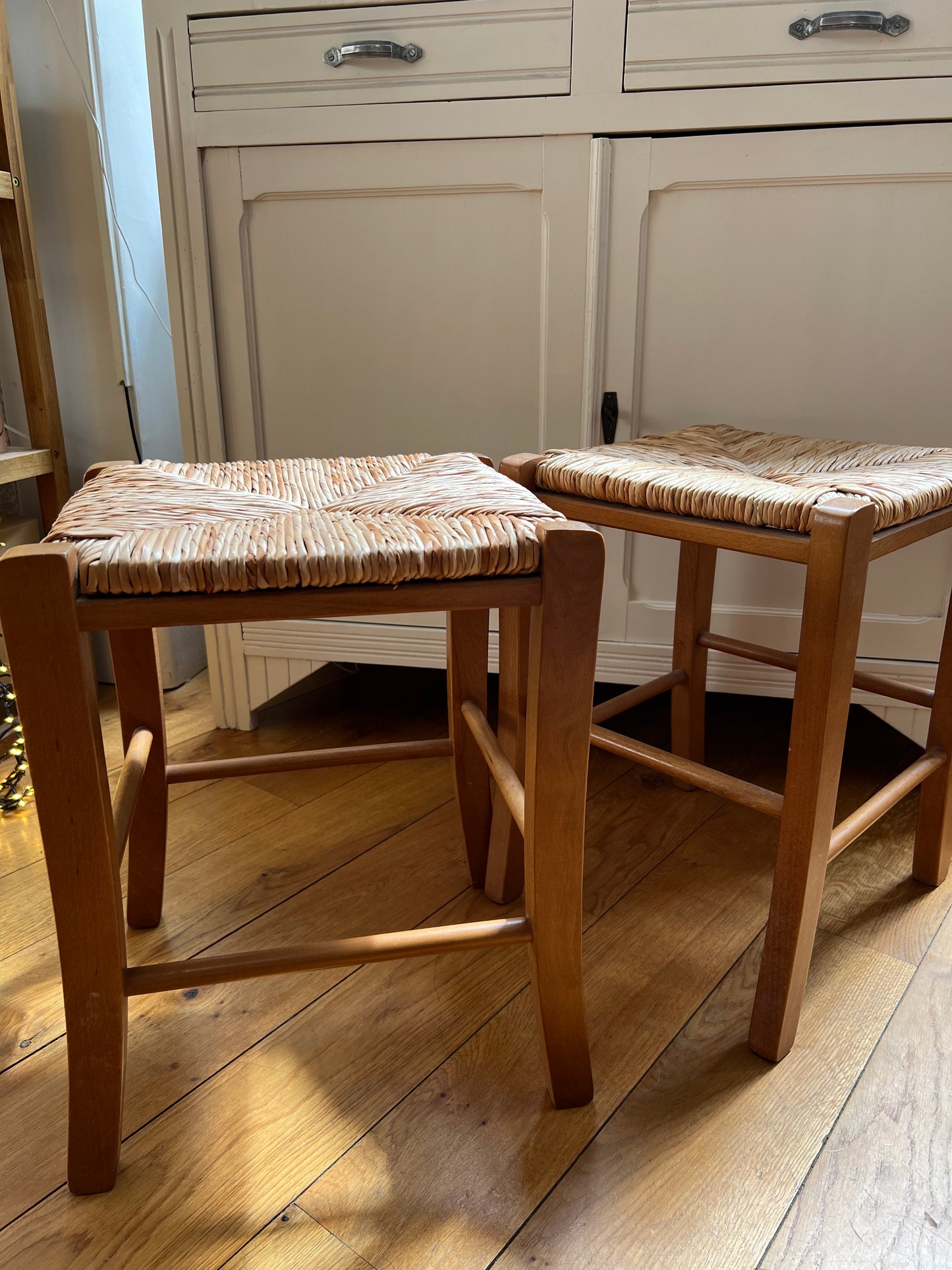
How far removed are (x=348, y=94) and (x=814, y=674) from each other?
0.89 meters

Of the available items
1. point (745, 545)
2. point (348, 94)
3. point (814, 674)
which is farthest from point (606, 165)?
point (814, 674)

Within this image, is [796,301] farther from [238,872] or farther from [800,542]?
[238,872]

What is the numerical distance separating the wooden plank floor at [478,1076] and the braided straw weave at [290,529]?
445 millimetres

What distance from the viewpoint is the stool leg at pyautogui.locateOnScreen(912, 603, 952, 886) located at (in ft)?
3.21

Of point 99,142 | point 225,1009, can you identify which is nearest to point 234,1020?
point 225,1009

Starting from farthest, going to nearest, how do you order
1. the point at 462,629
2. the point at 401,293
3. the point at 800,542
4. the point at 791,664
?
the point at 401,293 < the point at 791,664 < the point at 462,629 < the point at 800,542

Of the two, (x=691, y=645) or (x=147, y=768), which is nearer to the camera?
(x=147, y=768)

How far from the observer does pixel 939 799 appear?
1034 mm

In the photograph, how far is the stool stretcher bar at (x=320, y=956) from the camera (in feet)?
2.25

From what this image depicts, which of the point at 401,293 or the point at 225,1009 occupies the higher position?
the point at 401,293

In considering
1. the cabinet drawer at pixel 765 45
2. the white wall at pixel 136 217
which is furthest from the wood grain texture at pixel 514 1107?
the white wall at pixel 136 217

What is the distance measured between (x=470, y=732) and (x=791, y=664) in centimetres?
38

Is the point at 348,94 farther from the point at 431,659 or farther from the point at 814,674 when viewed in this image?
the point at 814,674

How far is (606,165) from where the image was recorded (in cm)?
112
